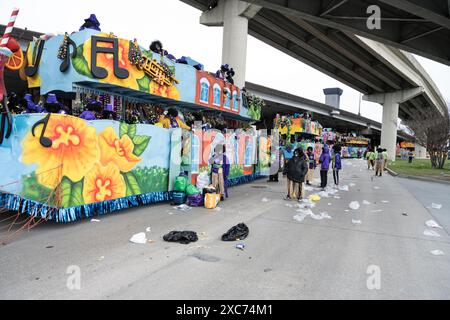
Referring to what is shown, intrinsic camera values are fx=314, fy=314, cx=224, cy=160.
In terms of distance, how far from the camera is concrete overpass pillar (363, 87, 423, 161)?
3991 centimetres

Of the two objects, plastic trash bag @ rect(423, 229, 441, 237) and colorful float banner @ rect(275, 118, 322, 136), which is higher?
colorful float banner @ rect(275, 118, 322, 136)

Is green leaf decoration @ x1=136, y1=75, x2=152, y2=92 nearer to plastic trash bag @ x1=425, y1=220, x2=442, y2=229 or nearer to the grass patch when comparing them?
plastic trash bag @ x1=425, y1=220, x2=442, y2=229

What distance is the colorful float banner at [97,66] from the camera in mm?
6996

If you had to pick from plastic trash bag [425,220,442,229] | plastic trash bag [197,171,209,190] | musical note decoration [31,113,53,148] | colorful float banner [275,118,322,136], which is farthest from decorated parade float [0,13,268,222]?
colorful float banner [275,118,322,136]

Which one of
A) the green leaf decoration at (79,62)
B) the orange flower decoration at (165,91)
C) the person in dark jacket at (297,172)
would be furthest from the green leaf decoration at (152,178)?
the person in dark jacket at (297,172)

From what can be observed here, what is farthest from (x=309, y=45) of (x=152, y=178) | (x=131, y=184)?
(x=131, y=184)

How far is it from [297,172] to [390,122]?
136 ft

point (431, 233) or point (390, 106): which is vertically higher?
point (390, 106)

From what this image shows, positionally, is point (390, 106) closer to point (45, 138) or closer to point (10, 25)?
point (45, 138)

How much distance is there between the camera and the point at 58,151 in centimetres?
563

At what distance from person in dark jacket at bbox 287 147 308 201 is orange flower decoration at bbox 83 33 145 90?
5.06 m

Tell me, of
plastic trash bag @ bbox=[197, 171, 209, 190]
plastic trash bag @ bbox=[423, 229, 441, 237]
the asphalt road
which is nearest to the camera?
the asphalt road

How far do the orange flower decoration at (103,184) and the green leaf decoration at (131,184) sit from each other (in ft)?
0.40
